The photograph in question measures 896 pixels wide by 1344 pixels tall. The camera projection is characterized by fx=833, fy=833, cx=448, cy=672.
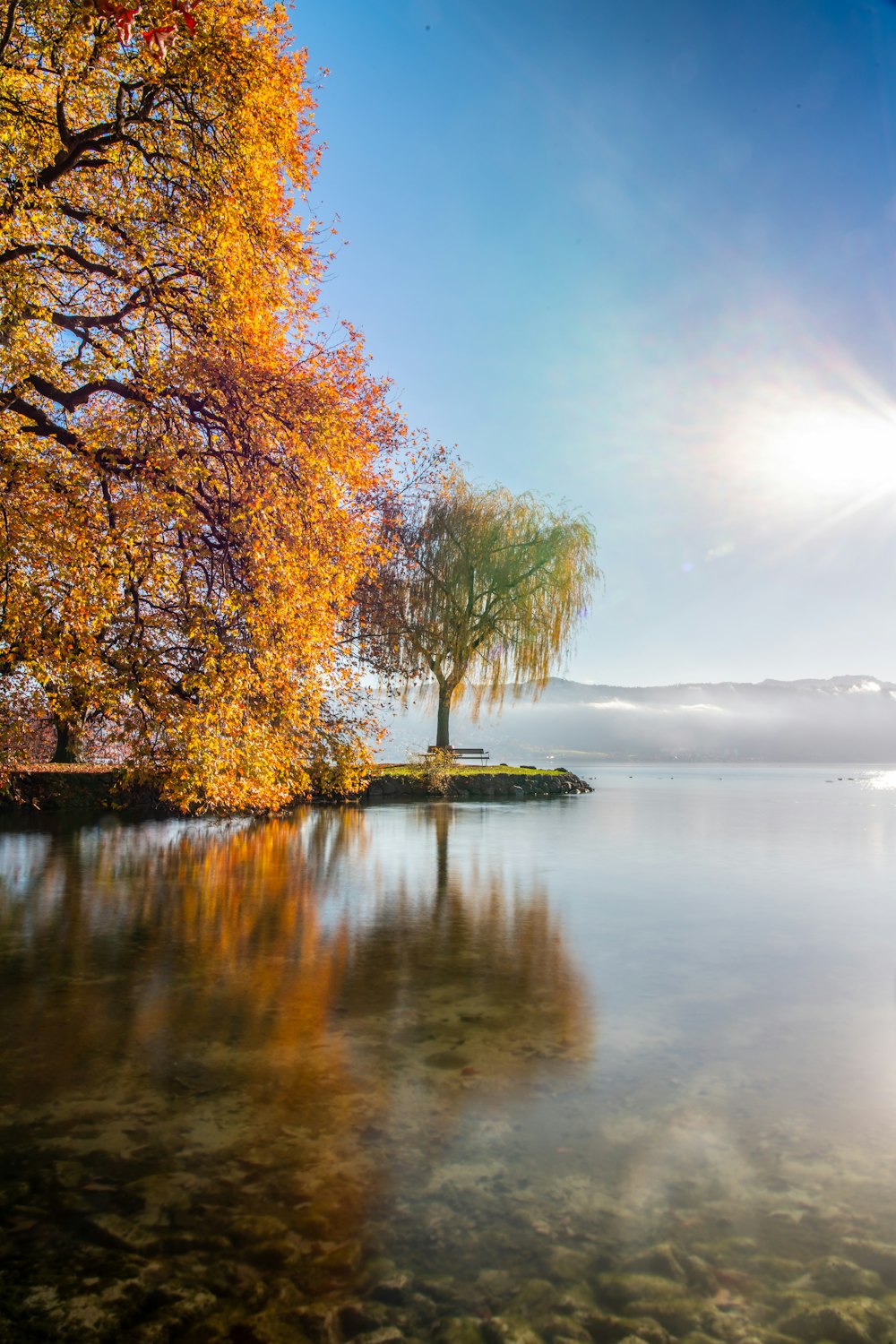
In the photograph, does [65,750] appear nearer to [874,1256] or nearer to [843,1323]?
[874,1256]

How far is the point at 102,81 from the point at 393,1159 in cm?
1217

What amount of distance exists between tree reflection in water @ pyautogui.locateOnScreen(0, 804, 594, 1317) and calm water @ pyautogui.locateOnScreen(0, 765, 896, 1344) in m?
0.02

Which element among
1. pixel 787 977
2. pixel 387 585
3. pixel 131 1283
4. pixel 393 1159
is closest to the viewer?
pixel 131 1283

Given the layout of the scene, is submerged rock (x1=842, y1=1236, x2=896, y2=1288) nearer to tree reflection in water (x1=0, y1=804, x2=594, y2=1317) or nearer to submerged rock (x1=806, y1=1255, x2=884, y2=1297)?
submerged rock (x1=806, y1=1255, x2=884, y2=1297)

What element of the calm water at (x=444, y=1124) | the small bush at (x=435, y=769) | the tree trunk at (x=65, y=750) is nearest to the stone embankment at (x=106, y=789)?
the small bush at (x=435, y=769)

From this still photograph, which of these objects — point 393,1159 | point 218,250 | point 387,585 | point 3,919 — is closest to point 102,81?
point 218,250

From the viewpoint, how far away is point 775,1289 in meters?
2.68

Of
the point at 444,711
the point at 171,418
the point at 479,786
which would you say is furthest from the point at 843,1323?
the point at 444,711

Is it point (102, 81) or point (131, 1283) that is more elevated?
point (102, 81)

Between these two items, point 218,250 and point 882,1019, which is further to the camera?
point 218,250

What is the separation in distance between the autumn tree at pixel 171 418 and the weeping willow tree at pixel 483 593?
729 inches

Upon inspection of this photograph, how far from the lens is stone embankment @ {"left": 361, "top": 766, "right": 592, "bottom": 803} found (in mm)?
27891

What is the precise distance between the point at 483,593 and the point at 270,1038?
2740 centimetres

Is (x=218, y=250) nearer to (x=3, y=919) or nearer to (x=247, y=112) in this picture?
(x=247, y=112)
